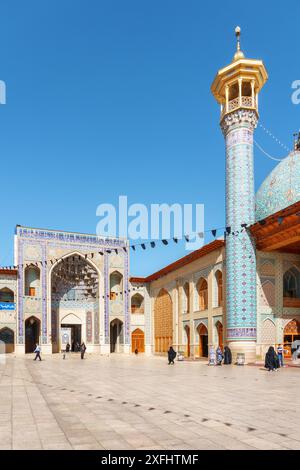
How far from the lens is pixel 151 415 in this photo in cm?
842

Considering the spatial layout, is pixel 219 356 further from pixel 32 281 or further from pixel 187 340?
pixel 32 281

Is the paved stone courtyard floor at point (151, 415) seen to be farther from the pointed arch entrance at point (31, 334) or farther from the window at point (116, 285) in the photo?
the window at point (116, 285)

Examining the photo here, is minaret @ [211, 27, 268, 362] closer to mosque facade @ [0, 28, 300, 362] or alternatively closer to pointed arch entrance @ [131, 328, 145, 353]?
mosque facade @ [0, 28, 300, 362]

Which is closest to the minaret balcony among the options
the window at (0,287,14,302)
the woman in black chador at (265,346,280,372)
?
the woman in black chador at (265,346,280,372)

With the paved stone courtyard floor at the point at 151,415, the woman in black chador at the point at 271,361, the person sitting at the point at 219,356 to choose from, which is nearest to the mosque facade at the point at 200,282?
the person sitting at the point at 219,356

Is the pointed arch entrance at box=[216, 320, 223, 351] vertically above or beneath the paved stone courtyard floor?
beneath

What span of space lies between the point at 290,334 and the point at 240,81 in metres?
12.9

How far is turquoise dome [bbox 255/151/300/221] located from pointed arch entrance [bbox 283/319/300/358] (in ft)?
18.5

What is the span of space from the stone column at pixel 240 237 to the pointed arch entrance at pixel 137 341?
1674 centimetres

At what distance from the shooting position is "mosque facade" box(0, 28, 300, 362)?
79.5 feet
